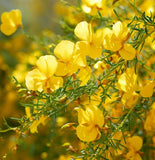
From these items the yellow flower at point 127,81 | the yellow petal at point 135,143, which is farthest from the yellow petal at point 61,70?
the yellow petal at point 135,143

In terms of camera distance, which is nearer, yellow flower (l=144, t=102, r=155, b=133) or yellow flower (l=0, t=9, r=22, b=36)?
yellow flower (l=144, t=102, r=155, b=133)

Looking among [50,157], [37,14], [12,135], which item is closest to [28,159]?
[50,157]

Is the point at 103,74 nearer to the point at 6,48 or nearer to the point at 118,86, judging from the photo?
the point at 118,86

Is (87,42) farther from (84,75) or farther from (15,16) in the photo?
(15,16)

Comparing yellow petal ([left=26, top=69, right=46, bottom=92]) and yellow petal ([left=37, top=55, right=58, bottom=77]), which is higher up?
yellow petal ([left=37, top=55, right=58, bottom=77])

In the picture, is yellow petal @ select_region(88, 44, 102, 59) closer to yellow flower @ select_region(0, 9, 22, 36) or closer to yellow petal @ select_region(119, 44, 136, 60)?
yellow petal @ select_region(119, 44, 136, 60)

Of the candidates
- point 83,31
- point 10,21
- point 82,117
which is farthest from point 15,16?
point 82,117

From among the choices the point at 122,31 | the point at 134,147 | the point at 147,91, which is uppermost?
the point at 122,31

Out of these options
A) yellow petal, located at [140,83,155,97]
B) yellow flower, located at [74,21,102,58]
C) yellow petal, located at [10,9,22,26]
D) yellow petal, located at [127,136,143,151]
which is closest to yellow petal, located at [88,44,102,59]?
yellow flower, located at [74,21,102,58]
